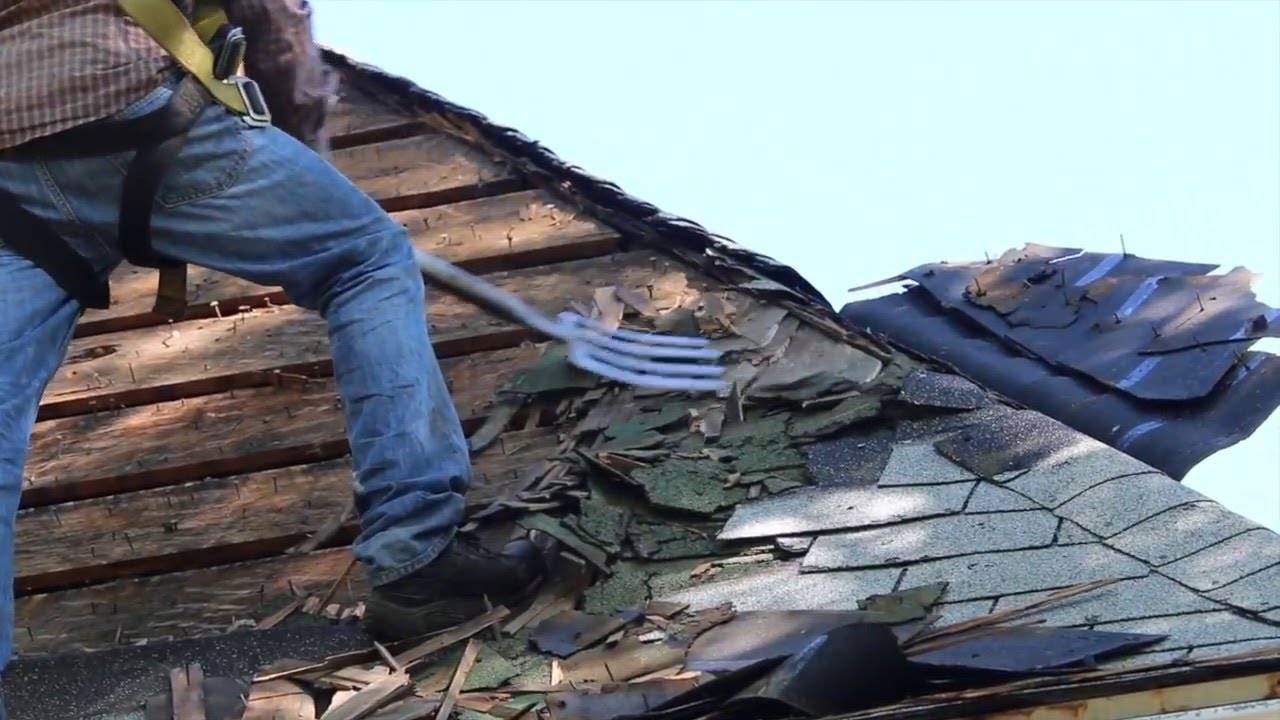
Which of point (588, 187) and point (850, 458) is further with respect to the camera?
point (588, 187)

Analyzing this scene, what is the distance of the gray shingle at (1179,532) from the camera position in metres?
3.77

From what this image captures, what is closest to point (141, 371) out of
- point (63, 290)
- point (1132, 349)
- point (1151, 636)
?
point (63, 290)

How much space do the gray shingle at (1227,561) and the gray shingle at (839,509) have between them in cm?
54

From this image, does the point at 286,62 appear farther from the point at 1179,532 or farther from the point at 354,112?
the point at 354,112

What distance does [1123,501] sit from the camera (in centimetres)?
402

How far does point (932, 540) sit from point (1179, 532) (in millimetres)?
459

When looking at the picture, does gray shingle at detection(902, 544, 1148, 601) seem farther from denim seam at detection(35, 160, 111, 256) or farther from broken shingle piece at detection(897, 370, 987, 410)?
denim seam at detection(35, 160, 111, 256)

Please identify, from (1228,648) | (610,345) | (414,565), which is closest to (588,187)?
(610,345)

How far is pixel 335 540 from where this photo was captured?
447 centimetres

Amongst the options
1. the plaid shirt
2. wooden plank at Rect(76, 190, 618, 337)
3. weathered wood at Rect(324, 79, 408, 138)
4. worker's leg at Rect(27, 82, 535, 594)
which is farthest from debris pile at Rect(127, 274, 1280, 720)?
weathered wood at Rect(324, 79, 408, 138)

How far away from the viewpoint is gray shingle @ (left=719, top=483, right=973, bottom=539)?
4.14m

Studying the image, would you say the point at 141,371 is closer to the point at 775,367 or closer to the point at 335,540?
the point at 335,540

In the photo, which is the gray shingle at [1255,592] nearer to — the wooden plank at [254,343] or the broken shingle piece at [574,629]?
the broken shingle piece at [574,629]

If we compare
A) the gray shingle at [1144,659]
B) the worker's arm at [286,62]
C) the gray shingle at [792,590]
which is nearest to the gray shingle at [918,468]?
the gray shingle at [792,590]
